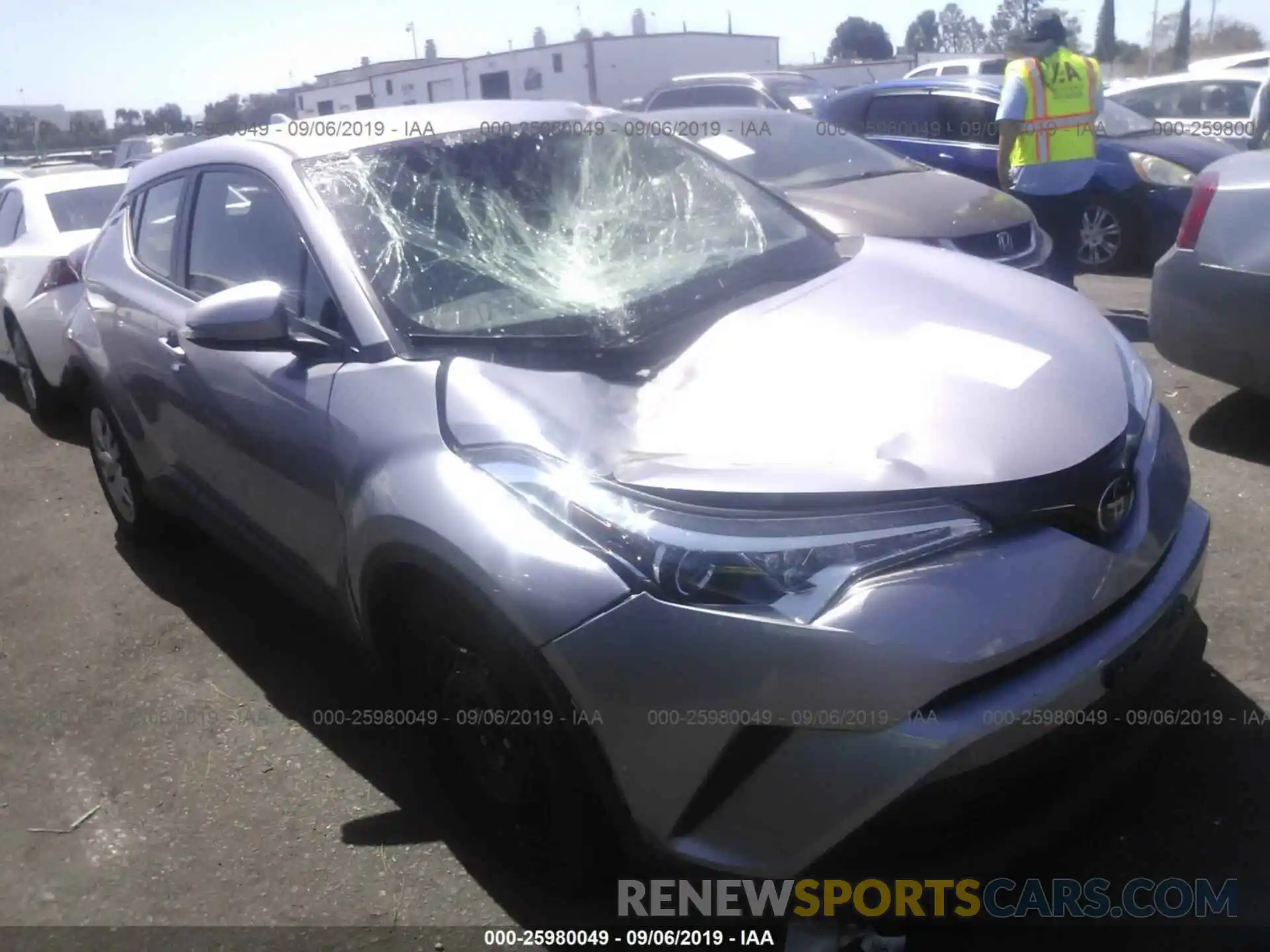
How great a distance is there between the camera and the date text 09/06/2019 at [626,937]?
2256 millimetres

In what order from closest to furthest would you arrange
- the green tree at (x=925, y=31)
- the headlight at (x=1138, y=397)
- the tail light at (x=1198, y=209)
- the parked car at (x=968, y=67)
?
the headlight at (x=1138, y=397) < the tail light at (x=1198, y=209) < the parked car at (x=968, y=67) < the green tree at (x=925, y=31)

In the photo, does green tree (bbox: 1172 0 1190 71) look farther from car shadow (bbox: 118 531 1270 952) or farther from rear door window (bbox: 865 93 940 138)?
car shadow (bbox: 118 531 1270 952)

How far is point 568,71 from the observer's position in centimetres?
2780

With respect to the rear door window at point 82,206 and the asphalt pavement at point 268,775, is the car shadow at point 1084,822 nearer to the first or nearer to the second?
the asphalt pavement at point 268,775

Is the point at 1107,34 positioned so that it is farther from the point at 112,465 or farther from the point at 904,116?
the point at 112,465

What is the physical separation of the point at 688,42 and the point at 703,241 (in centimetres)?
2828

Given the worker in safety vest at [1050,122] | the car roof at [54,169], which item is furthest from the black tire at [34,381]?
the worker in safety vest at [1050,122]

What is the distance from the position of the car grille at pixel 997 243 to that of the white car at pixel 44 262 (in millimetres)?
4468

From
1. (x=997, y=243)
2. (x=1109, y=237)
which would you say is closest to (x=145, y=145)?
(x=1109, y=237)

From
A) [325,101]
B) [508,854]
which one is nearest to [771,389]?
[508,854]

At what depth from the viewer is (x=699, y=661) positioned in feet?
6.26

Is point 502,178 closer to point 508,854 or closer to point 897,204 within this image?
point 508,854

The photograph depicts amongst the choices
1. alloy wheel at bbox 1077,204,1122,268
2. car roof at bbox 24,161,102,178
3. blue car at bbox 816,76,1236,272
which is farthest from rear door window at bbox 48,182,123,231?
alloy wheel at bbox 1077,204,1122,268

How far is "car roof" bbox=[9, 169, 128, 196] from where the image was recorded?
693 cm
